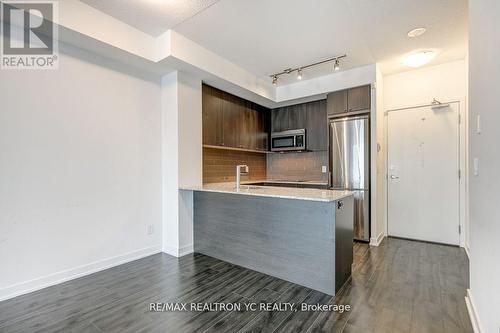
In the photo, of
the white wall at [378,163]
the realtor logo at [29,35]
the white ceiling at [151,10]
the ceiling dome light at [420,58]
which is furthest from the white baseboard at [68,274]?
the ceiling dome light at [420,58]

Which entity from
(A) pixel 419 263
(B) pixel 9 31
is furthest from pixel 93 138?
(A) pixel 419 263

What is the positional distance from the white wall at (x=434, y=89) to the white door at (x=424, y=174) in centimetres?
8

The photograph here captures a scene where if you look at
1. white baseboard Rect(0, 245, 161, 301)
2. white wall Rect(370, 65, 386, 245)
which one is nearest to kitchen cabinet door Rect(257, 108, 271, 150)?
white wall Rect(370, 65, 386, 245)

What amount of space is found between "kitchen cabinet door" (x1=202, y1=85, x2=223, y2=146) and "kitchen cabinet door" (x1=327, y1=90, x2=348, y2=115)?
1.91 m

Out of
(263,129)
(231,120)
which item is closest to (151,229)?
(231,120)

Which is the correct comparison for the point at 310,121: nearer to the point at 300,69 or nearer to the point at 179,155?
the point at 300,69

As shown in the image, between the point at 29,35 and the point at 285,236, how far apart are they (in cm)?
328

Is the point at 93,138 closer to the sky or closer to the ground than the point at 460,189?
closer to the sky

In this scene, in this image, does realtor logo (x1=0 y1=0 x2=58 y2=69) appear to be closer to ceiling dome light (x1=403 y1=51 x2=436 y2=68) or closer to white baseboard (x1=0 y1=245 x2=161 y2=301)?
white baseboard (x1=0 y1=245 x2=161 y2=301)

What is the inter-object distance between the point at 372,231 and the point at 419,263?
0.80m

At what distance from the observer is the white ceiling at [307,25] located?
2.41 metres

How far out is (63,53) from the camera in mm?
2598

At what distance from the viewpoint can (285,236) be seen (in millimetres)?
2582

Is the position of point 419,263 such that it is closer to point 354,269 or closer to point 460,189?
point 354,269
